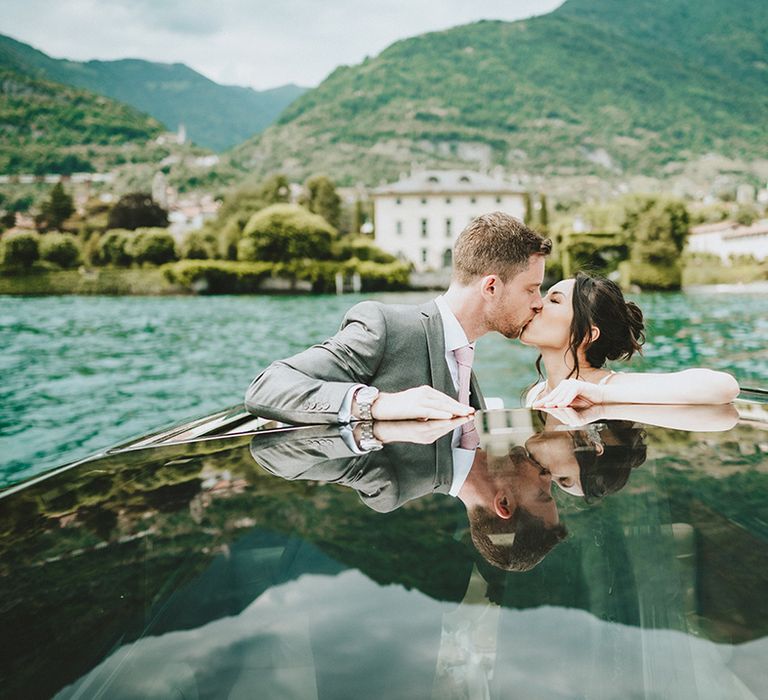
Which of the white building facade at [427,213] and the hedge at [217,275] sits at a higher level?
the white building facade at [427,213]

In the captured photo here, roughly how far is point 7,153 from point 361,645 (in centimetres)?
7824

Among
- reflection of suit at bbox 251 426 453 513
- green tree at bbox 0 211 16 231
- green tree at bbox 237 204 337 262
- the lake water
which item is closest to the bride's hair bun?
the lake water

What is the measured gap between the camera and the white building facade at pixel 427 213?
185 feet

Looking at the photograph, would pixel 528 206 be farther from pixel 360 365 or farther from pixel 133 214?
pixel 360 365

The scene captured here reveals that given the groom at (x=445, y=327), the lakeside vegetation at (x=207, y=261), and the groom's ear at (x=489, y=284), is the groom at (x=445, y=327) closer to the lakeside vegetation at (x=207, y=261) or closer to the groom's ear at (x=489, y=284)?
the groom's ear at (x=489, y=284)

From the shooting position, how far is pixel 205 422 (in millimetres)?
1874

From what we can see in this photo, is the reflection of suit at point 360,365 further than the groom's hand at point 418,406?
Yes

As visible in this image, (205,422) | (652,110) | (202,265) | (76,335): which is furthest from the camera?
(652,110)

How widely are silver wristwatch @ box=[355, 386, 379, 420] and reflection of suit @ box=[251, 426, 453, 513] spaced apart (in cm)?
25

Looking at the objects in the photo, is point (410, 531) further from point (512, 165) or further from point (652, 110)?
point (652, 110)

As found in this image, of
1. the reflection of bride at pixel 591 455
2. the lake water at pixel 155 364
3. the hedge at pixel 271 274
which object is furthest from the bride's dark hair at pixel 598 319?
the hedge at pixel 271 274

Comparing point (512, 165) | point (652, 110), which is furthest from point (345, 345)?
point (652, 110)

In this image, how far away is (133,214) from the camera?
52969 millimetres

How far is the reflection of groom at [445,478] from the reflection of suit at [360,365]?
257mm
